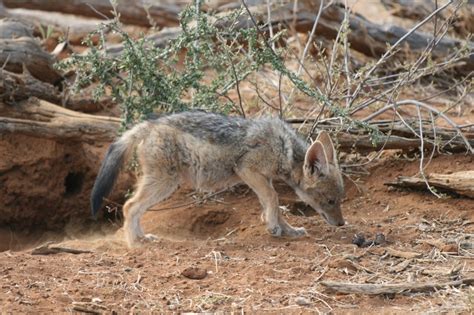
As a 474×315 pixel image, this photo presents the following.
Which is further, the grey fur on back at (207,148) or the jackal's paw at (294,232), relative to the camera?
the jackal's paw at (294,232)

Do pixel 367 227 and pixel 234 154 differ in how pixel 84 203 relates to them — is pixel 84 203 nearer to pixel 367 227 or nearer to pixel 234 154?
pixel 234 154

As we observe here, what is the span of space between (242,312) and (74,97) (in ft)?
16.8

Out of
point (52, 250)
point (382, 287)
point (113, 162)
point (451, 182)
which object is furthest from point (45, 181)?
point (382, 287)

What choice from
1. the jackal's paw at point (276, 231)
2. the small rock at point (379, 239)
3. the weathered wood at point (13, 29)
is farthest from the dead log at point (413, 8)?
the small rock at point (379, 239)

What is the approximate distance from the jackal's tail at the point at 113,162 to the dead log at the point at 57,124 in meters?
1.41

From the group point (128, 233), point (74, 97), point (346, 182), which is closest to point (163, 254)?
→ point (128, 233)

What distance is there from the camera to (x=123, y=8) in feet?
40.4

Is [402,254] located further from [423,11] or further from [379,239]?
[423,11]

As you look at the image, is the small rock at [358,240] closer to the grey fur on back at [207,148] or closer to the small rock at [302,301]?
the grey fur on back at [207,148]

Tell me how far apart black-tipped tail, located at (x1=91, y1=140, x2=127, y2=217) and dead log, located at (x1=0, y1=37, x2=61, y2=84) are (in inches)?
93.3

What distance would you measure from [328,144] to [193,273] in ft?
7.46

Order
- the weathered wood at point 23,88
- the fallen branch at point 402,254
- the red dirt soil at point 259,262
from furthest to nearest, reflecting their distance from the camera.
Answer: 1. the weathered wood at point 23,88
2. the fallen branch at point 402,254
3. the red dirt soil at point 259,262

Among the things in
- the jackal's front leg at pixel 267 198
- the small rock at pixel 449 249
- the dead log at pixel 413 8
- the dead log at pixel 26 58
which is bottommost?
the small rock at pixel 449 249

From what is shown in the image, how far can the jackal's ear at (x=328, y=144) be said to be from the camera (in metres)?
8.06
